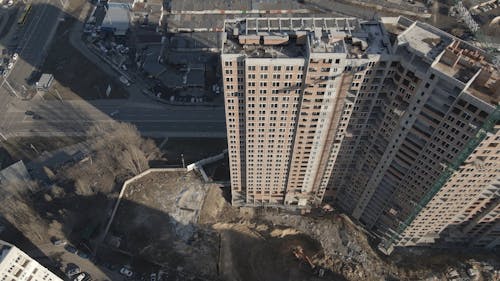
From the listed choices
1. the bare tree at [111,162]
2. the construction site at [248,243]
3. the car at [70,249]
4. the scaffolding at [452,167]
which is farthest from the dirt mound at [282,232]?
→ the car at [70,249]

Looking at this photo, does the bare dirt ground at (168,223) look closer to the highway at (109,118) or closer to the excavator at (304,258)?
the highway at (109,118)

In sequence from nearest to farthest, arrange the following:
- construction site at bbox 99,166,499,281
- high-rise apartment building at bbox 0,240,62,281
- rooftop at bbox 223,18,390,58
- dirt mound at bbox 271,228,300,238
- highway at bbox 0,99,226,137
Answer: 1. high-rise apartment building at bbox 0,240,62,281
2. rooftop at bbox 223,18,390,58
3. construction site at bbox 99,166,499,281
4. dirt mound at bbox 271,228,300,238
5. highway at bbox 0,99,226,137

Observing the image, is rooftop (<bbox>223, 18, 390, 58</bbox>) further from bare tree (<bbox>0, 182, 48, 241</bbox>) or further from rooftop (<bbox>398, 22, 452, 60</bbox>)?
bare tree (<bbox>0, 182, 48, 241</bbox>)

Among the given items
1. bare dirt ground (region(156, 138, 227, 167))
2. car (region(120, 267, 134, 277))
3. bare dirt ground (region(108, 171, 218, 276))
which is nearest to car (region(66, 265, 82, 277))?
car (region(120, 267, 134, 277))

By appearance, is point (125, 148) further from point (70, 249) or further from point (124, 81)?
point (124, 81)

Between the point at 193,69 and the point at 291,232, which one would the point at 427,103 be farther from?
the point at 193,69

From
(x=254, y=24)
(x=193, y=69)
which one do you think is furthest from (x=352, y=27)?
(x=193, y=69)

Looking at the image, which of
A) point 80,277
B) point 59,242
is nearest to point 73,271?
point 80,277
